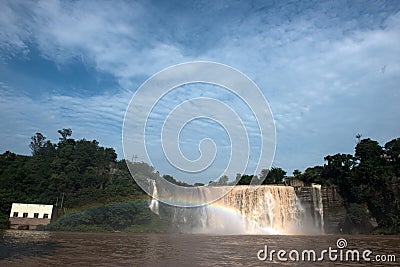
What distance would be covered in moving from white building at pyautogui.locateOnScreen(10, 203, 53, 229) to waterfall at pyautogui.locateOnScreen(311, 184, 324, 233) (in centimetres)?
2483

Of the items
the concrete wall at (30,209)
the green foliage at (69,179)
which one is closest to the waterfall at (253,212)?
the green foliage at (69,179)

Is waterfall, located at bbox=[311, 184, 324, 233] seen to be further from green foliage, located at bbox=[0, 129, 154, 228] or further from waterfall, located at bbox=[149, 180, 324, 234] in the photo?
green foliage, located at bbox=[0, 129, 154, 228]

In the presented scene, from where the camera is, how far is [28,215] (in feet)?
104

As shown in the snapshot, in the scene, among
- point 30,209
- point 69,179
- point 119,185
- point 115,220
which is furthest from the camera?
point 69,179

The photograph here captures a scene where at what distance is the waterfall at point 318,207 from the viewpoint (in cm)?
3225

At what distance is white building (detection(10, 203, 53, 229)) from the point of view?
101ft

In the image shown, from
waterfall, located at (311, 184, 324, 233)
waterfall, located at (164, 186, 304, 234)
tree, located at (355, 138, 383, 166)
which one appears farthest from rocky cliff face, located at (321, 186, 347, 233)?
tree, located at (355, 138, 383, 166)

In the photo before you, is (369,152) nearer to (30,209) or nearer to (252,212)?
(252,212)

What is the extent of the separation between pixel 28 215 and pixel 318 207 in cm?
2698

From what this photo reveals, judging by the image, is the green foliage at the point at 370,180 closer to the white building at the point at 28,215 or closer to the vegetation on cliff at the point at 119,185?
the vegetation on cliff at the point at 119,185

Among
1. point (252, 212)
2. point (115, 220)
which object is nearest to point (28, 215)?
point (115, 220)

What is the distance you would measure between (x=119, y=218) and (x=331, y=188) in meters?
20.5

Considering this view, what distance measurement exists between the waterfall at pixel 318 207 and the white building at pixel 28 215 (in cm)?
2483

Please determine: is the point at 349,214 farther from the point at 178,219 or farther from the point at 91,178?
the point at 91,178
